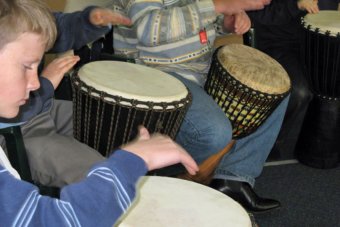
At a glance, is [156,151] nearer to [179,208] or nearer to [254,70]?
[179,208]

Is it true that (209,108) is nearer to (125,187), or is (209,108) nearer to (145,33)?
(145,33)

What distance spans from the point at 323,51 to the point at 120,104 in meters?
1.32

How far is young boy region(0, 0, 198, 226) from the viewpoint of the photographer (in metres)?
0.97

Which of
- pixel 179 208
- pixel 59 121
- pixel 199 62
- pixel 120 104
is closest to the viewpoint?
pixel 179 208

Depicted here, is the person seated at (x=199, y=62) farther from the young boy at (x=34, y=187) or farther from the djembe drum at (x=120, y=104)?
the young boy at (x=34, y=187)

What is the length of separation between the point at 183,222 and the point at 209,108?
794 mm

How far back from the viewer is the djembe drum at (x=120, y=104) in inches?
66.5

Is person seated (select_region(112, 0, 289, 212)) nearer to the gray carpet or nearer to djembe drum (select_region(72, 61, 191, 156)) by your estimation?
the gray carpet

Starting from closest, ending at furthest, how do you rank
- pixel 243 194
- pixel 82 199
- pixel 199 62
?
1. pixel 82 199
2. pixel 199 62
3. pixel 243 194

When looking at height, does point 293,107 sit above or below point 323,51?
below

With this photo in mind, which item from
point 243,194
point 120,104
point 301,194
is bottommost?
point 301,194

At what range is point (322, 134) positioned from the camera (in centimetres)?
283

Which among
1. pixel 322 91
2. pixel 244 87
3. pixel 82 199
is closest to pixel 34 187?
pixel 82 199

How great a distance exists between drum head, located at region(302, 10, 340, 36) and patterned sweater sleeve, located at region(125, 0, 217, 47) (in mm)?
712
